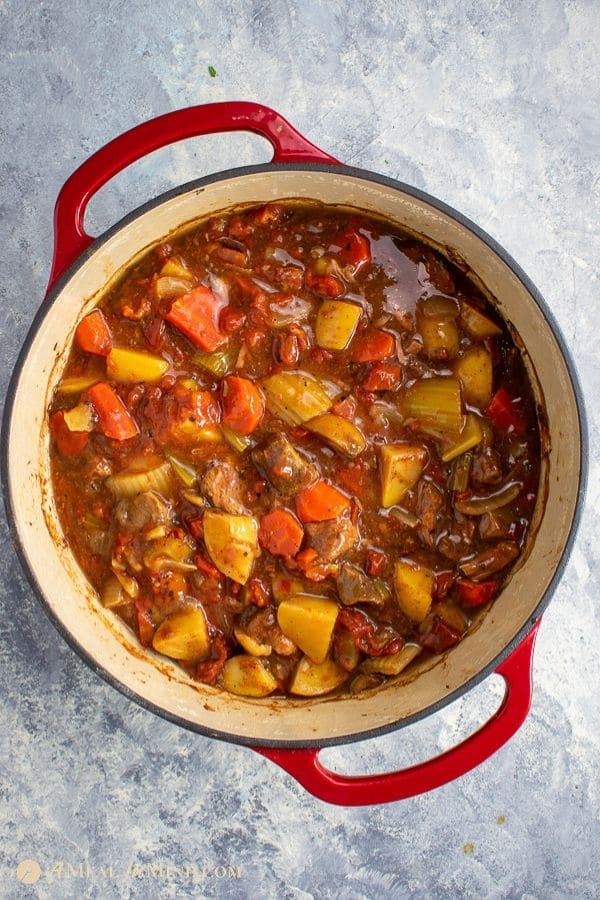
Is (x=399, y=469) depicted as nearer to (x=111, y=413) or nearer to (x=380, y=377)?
(x=380, y=377)

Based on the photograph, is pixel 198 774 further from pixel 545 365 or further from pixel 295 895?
pixel 545 365

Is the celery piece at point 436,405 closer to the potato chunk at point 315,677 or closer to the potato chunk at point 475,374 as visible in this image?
the potato chunk at point 475,374

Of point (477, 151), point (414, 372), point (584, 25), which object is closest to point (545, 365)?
point (414, 372)

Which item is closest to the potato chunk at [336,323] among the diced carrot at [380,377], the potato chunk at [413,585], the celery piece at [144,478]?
the diced carrot at [380,377]

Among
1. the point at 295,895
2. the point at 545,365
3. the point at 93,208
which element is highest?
the point at 545,365

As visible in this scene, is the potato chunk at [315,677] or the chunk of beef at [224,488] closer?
the chunk of beef at [224,488]

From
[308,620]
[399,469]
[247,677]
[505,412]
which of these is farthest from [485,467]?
[247,677]

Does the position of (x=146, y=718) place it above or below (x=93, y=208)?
below
